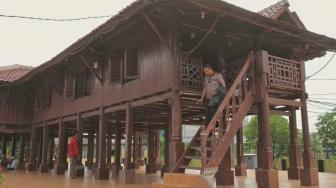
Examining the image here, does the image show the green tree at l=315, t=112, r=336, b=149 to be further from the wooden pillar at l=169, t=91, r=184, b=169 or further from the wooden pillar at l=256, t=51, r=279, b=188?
the wooden pillar at l=169, t=91, r=184, b=169

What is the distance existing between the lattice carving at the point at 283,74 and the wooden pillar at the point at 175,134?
2.49m

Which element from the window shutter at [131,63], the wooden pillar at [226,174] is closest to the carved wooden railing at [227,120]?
the wooden pillar at [226,174]

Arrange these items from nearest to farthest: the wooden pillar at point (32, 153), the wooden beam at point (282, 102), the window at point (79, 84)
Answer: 1. the wooden beam at point (282, 102)
2. the window at point (79, 84)
3. the wooden pillar at point (32, 153)

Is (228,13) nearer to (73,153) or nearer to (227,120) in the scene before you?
(227,120)

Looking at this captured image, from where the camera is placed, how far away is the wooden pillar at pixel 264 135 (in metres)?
8.74

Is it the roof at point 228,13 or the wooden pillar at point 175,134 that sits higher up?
the roof at point 228,13

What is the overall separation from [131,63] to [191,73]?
277cm

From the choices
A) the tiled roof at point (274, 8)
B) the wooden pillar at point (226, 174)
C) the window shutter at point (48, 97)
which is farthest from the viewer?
the window shutter at point (48, 97)

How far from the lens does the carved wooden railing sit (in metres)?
7.68

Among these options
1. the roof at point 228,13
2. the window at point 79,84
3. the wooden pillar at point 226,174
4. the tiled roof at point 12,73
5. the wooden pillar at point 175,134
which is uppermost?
the tiled roof at point 12,73

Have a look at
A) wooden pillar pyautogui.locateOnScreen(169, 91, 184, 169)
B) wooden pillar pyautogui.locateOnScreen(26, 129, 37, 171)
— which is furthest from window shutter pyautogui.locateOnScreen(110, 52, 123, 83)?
wooden pillar pyautogui.locateOnScreen(26, 129, 37, 171)

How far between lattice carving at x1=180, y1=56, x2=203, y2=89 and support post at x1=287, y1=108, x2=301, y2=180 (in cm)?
407

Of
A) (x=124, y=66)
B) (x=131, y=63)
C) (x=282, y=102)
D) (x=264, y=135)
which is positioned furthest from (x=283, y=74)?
(x=124, y=66)

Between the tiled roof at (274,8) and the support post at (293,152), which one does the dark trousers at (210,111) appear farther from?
the tiled roof at (274,8)
